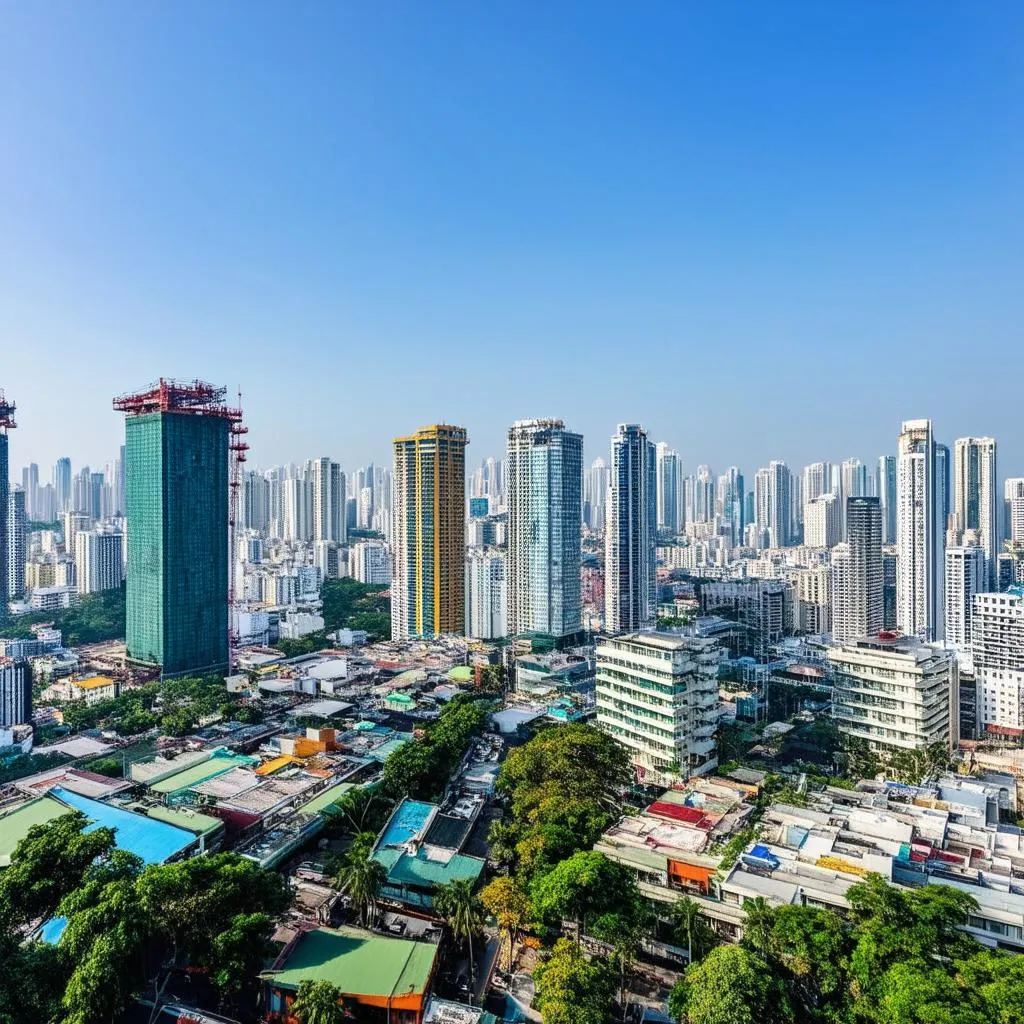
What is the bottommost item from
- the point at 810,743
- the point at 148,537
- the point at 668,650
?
the point at 810,743

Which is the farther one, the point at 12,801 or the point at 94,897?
the point at 12,801

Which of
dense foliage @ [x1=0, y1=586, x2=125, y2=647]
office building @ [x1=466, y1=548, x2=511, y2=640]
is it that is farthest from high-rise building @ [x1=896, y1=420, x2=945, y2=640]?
dense foliage @ [x1=0, y1=586, x2=125, y2=647]

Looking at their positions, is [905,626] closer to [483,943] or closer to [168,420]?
[483,943]

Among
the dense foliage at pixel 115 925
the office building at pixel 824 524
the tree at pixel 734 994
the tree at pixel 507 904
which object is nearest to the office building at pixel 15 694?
the dense foliage at pixel 115 925

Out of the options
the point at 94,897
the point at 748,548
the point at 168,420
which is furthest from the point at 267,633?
the point at 748,548

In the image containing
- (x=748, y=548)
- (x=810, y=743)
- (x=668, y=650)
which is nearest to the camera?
(x=668, y=650)

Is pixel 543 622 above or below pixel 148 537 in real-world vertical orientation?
below
